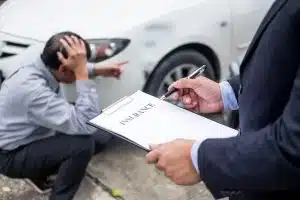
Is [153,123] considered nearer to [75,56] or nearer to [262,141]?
[262,141]

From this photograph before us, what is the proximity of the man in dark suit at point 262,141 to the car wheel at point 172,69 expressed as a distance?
7.30 ft

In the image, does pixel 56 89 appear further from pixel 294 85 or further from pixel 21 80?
pixel 294 85

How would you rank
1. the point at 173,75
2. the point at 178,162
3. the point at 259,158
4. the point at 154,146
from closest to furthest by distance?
the point at 259,158
the point at 178,162
the point at 154,146
the point at 173,75

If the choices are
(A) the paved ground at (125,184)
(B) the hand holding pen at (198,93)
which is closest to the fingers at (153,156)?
(B) the hand holding pen at (198,93)

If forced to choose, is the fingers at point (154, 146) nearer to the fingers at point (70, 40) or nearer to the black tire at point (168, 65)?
the fingers at point (70, 40)

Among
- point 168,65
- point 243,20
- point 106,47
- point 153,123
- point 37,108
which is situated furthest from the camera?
point 243,20

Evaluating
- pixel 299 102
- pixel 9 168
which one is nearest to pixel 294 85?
pixel 299 102

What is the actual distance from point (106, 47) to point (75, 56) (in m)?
0.43

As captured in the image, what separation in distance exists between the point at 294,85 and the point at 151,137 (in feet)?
1.77

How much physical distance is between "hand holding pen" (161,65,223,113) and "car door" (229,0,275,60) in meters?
2.13

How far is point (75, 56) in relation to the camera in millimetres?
3301

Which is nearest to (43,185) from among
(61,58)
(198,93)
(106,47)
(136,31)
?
(61,58)

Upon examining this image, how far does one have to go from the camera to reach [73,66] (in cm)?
333

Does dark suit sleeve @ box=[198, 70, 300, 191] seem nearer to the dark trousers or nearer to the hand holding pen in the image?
the hand holding pen
